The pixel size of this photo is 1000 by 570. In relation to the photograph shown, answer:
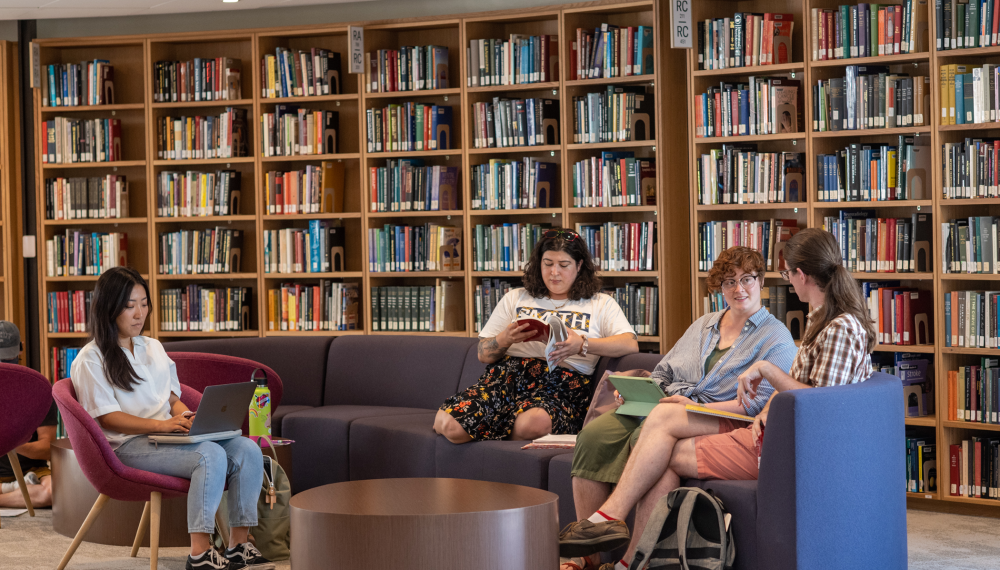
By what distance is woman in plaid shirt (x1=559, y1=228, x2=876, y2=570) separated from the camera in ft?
10.3

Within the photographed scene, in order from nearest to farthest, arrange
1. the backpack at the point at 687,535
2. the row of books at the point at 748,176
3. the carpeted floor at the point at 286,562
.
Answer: the backpack at the point at 687,535
the carpeted floor at the point at 286,562
the row of books at the point at 748,176

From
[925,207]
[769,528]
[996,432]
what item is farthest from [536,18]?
[769,528]

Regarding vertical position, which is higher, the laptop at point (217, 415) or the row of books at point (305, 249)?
the row of books at point (305, 249)

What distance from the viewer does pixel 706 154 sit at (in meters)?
5.08

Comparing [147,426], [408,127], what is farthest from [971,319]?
[147,426]

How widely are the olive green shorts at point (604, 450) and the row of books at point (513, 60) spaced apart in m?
2.41

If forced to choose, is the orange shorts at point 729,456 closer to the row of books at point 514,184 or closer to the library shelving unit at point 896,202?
the library shelving unit at point 896,202

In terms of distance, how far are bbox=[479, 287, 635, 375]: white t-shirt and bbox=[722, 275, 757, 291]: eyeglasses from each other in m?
0.70

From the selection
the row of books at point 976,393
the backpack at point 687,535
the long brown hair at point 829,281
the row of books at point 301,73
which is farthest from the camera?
the row of books at point 301,73

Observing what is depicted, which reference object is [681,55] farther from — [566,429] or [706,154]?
[566,429]

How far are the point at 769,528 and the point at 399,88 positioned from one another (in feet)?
11.5

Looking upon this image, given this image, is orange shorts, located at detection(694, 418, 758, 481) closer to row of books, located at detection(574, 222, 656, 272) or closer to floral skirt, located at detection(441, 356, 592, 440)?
floral skirt, located at detection(441, 356, 592, 440)

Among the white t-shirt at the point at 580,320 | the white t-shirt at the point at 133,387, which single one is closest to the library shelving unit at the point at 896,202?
the white t-shirt at the point at 580,320

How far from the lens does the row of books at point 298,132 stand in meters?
5.91
